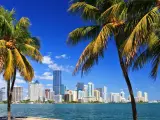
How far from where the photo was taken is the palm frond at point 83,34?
15.6 metres

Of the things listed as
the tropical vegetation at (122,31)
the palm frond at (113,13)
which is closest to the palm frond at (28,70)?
the tropical vegetation at (122,31)

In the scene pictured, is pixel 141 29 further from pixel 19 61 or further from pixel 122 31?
pixel 19 61

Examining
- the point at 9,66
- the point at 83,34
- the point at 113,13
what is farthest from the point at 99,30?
the point at 9,66

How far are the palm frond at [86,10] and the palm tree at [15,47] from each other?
675 cm

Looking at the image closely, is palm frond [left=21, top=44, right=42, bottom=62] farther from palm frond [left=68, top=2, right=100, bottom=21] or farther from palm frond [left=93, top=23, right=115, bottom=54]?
palm frond [left=93, top=23, right=115, bottom=54]

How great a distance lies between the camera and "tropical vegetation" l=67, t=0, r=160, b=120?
36.0ft

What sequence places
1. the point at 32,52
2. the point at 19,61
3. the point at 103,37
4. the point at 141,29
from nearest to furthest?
1. the point at 141,29
2. the point at 103,37
3. the point at 19,61
4. the point at 32,52

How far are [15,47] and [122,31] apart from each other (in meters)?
9.72

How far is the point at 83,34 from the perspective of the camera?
15.6 meters

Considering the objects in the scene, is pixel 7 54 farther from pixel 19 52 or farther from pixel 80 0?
pixel 80 0

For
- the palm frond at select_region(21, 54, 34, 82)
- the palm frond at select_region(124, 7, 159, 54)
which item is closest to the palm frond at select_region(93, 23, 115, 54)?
the palm frond at select_region(124, 7, 159, 54)

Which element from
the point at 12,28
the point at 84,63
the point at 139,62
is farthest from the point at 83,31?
the point at 12,28

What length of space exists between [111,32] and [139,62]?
182 cm

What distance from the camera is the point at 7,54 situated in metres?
20.9
